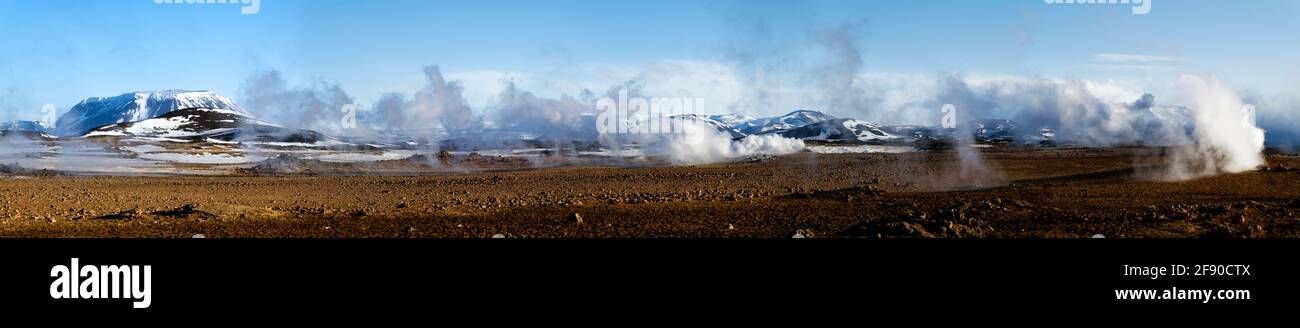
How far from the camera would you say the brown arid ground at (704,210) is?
1383cm

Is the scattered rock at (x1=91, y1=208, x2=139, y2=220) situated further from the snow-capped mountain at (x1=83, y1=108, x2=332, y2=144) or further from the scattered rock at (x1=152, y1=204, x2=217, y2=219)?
the snow-capped mountain at (x1=83, y1=108, x2=332, y2=144)

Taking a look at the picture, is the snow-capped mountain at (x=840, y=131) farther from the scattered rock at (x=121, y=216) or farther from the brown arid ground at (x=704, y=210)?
the scattered rock at (x=121, y=216)

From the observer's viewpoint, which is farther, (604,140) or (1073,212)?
(604,140)

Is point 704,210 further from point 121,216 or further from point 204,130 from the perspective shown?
point 204,130

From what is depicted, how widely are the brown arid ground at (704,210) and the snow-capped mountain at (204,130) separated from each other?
312 ft

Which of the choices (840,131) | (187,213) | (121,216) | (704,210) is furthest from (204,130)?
(704,210)

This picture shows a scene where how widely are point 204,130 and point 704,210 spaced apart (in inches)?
6215

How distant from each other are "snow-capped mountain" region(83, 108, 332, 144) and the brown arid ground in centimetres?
9515

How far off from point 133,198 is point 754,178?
21.0 meters

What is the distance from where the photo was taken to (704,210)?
17.7 meters

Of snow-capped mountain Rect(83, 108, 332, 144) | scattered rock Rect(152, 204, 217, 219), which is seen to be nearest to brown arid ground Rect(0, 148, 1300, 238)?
scattered rock Rect(152, 204, 217, 219)

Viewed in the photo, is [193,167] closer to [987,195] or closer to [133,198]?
[133,198]

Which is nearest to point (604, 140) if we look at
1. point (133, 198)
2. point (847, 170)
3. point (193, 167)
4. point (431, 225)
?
point (193, 167)
